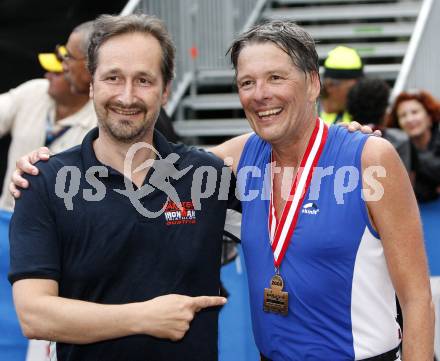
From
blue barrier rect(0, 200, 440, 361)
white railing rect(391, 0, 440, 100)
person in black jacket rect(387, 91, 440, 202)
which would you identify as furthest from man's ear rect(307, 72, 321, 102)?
white railing rect(391, 0, 440, 100)

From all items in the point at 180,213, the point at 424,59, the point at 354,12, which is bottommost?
the point at 180,213

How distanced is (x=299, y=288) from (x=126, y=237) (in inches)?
24.4

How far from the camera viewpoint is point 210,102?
9.27 metres

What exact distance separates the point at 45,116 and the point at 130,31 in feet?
8.34

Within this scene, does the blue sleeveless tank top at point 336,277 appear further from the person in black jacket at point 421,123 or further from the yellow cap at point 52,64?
the yellow cap at point 52,64

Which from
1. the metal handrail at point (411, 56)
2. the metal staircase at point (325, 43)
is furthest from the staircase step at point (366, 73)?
the metal handrail at point (411, 56)

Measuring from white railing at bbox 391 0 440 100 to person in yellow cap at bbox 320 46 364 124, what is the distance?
2155 millimetres

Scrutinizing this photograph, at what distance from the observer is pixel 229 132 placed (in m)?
9.02

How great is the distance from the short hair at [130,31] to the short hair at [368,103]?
8.24 feet

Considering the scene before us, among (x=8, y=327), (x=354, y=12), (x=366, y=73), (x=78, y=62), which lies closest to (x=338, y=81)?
(x=78, y=62)

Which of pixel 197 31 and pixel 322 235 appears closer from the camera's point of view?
pixel 322 235

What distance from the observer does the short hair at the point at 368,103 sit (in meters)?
5.27

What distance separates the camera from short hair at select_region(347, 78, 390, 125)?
5.27 meters

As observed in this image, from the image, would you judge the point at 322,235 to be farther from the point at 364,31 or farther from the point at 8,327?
the point at 364,31
